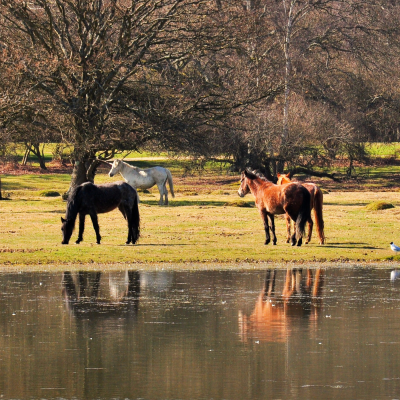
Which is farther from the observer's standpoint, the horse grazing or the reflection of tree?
the horse grazing

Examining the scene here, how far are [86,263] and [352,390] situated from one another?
37.7 ft

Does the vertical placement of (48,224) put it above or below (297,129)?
below

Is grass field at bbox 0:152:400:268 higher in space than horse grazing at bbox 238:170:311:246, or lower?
lower

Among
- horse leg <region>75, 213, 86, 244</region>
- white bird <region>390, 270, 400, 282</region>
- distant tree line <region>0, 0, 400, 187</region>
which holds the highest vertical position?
distant tree line <region>0, 0, 400, 187</region>

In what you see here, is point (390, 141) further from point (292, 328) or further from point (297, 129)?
point (292, 328)

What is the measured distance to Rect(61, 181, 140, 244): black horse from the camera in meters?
21.5

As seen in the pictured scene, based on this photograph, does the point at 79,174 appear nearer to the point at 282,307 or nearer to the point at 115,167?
the point at 115,167

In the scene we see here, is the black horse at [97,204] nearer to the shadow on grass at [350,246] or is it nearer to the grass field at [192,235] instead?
the grass field at [192,235]

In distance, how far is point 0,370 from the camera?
9.33m

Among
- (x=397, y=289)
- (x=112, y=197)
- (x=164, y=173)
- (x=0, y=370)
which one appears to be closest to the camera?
(x=0, y=370)

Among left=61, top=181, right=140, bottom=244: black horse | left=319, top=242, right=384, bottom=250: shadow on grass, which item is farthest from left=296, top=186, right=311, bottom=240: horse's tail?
left=61, top=181, right=140, bottom=244: black horse

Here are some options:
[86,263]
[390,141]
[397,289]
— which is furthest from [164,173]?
[390,141]

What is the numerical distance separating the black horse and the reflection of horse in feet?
18.8

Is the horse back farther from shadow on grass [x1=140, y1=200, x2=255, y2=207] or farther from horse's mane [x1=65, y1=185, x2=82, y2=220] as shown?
shadow on grass [x1=140, y1=200, x2=255, y2=207]
